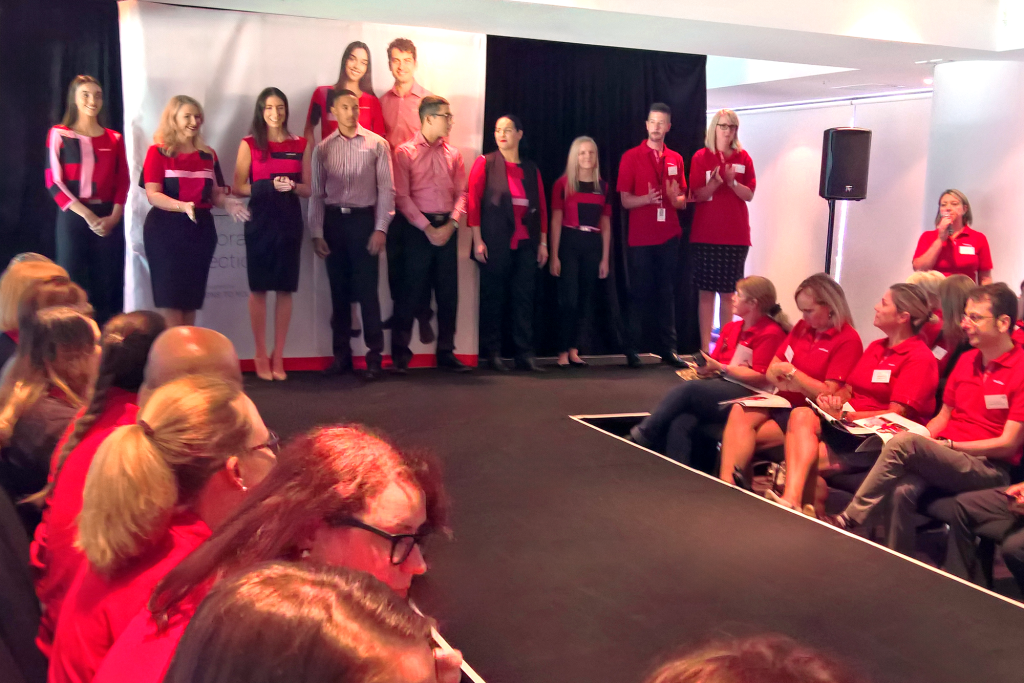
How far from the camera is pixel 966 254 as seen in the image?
563cm

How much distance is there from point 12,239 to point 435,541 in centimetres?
411

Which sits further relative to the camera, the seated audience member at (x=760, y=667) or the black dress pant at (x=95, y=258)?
the black dress pant at (x=95, y=258)

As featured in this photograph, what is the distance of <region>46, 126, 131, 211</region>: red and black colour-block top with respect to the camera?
5.09m

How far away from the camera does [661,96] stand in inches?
279

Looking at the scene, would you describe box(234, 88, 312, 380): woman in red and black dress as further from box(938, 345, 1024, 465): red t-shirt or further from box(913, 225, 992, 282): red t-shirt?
box(913, 225, 992, 282): red t-shirt

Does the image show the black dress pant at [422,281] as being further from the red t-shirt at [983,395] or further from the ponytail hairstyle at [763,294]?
the red t-shirt at [983,395]

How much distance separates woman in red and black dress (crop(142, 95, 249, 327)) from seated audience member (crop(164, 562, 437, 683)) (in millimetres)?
4854

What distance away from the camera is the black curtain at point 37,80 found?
17.5 ft

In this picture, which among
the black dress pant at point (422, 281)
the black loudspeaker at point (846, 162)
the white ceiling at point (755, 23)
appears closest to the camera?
the white ceiling at point (755, 23)

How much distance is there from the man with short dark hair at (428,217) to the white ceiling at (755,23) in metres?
0.68

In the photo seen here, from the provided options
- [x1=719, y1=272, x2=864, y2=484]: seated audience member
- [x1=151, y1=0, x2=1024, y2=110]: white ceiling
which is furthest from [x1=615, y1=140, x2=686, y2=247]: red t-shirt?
[x1=719, y1=272, x2=864, y2=484]: seated audience member

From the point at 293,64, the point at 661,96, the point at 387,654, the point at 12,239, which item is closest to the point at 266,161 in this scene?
the point at 293,64

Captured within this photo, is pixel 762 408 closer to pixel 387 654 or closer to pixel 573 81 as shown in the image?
pixel 387 654

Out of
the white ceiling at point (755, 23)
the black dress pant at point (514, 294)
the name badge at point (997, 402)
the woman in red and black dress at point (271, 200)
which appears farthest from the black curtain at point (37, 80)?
the name badge at point (997, 402)
